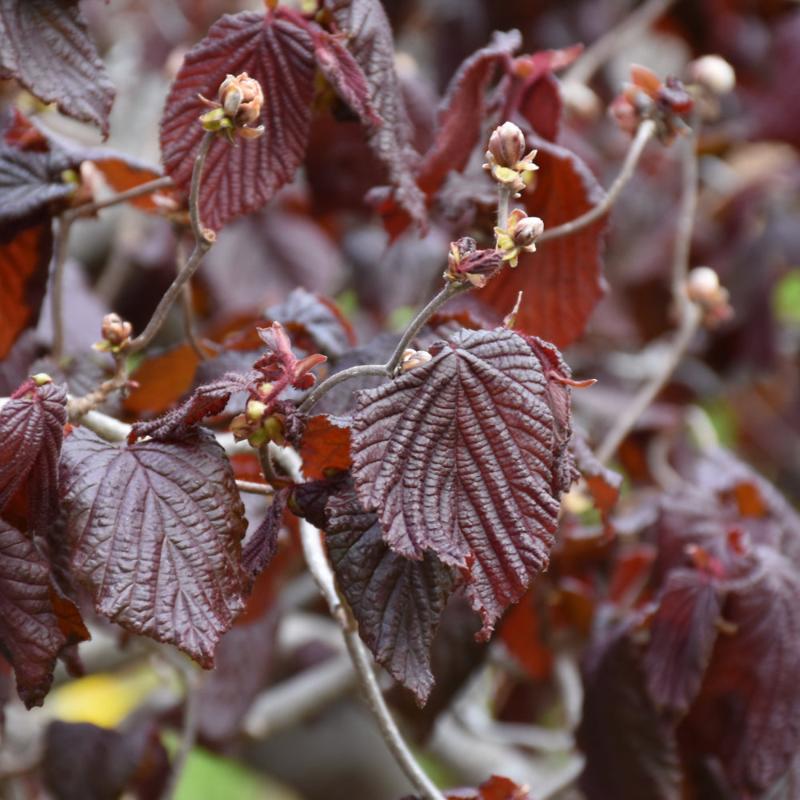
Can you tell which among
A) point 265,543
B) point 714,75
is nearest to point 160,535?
point 265,543

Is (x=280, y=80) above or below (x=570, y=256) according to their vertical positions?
above

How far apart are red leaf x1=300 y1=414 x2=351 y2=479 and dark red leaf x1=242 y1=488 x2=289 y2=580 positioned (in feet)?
0.10

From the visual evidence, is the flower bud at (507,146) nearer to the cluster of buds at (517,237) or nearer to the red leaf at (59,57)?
the cluster of buds at (517,237)

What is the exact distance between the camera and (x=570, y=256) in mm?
1022

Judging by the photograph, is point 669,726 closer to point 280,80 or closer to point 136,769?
point 136,769

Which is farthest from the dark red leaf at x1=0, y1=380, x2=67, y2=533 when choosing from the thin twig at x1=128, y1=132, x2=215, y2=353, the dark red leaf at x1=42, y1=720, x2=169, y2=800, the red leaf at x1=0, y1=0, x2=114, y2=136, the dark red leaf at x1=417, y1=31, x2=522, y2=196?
the dark red leaf at x1=42, y1=720, x2=169, y2=800

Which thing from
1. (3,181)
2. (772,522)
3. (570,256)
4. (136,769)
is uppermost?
(3,181)

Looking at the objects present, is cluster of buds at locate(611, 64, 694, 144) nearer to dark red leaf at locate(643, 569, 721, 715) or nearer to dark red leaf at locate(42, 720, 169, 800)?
dark red leaf at locate(643, 569, 721, 715)

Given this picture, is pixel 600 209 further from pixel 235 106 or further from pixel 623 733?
pixel 623 733

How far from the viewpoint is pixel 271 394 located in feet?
2.35

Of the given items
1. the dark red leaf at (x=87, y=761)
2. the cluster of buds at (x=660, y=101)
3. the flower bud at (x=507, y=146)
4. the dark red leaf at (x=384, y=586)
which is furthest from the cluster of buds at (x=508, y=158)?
the dark red leaf at (x=87, y=761)

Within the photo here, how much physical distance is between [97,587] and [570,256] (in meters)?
0.53

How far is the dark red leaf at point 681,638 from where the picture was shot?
40.0 inches

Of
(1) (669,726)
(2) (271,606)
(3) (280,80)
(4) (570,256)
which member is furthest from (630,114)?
(2) (271,606)
